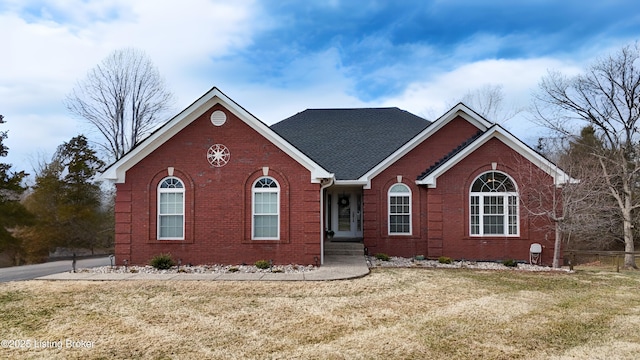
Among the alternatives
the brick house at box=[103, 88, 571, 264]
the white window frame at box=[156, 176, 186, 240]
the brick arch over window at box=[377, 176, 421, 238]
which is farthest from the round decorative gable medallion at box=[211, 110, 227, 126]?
the brick arch over window at box=[377, 176, 421, 238]

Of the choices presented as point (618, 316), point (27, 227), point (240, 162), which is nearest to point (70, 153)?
point (27, 227)

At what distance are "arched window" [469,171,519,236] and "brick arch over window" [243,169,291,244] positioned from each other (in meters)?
7.15

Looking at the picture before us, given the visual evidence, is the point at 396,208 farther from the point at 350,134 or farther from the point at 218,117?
the point at 218,117

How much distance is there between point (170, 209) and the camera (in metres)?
13.9

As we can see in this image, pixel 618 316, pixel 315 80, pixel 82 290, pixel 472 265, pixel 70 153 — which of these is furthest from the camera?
pixel 70 153

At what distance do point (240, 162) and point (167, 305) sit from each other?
590 centimetres

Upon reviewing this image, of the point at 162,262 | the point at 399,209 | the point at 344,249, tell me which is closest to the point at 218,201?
the point at 162,262

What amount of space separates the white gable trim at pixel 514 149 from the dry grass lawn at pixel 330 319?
4230mm

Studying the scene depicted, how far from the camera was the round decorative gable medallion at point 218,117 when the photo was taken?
13766 millimetres

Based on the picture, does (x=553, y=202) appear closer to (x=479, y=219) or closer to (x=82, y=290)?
(x=479, y=219)

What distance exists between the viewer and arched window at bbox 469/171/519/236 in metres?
15.5

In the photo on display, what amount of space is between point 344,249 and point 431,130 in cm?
611

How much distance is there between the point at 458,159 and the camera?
50.8ft

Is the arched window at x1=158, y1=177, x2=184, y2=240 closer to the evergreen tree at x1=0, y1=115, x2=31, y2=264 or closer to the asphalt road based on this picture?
the asphalt road
